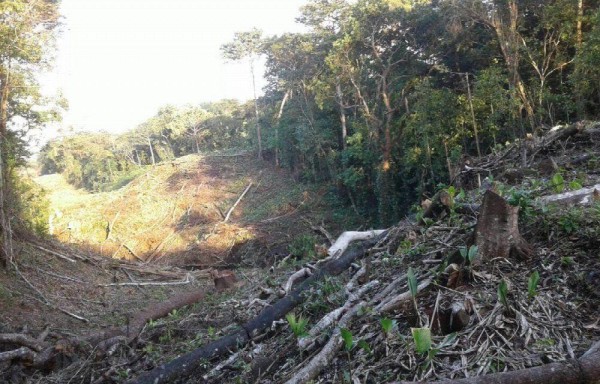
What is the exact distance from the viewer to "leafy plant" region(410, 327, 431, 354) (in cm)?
231

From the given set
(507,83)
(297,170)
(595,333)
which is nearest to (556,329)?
(595,333)

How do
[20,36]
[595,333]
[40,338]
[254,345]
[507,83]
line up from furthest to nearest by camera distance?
[507,83] < [20,36] < [40,338] < [254,345] < [595,333]

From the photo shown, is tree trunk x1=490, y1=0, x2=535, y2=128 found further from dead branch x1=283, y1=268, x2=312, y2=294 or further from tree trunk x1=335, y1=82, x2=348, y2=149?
dead branch x1=283, y1=268, x2=312, y2=294

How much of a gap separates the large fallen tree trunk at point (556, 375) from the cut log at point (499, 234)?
1093 millimetres

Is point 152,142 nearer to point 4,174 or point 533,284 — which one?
point 4,174

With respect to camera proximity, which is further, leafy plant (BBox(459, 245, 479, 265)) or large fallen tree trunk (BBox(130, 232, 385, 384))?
large fallen tree trunk (BBox(130, 232, 385, 384))

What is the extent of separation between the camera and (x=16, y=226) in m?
11.9

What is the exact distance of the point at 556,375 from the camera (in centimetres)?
A: 197

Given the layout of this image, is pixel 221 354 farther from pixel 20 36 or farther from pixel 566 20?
pixel 566 20

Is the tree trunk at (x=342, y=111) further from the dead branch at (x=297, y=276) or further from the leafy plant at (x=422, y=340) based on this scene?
the leafy plant at (x=422, y=340)

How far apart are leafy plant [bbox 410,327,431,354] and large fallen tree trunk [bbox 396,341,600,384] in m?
0.26

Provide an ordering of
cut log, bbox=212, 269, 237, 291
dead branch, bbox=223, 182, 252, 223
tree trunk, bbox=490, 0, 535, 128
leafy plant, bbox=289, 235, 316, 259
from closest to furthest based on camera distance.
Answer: cut log, bbox=212, 269, 237, 291
tree trunk, bbox=490, 0, 535, 128
leafy plant, bbox=289, 235, 316, 259
dead branch, bbox=223, 182, 252, 223

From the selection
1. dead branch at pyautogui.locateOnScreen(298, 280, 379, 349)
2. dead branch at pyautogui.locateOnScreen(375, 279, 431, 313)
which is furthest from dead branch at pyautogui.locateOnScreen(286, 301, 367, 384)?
dead branch at pyautogui.locateOnScreen(375, 279, 431, 313)

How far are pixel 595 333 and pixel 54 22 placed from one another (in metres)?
12.8
